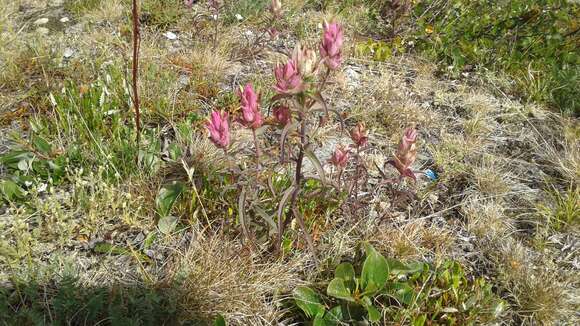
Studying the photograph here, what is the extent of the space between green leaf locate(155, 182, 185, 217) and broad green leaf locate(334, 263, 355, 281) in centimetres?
77

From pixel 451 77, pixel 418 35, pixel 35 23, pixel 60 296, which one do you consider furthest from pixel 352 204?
pixel 35 23

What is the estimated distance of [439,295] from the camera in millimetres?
1813

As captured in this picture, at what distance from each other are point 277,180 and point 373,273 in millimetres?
652

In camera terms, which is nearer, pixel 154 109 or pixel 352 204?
pixel 352 204

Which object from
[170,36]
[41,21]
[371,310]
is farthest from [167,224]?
[41,21]

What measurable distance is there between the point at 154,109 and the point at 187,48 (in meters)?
0.90

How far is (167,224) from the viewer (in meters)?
1.98

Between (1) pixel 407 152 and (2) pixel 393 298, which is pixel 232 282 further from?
(1) pixel 407 152

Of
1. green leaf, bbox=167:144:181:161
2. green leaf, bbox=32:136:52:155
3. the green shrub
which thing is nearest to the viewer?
green leaf, bbox=32:136:52:155

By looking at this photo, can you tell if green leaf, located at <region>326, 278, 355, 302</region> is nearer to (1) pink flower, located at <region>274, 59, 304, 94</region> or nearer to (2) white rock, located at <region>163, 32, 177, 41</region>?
(1) pink flower, located at <region>274, 59, 304, 94</region>

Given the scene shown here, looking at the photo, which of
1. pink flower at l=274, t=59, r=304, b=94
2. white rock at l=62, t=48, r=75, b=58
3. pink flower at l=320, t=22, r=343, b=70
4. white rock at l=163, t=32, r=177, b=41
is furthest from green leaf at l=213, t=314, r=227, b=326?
white rock at l=163, t=32, r=177, b=41

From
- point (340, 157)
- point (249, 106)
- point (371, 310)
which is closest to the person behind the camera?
point (249, 106)

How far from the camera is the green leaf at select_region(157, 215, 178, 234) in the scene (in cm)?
197

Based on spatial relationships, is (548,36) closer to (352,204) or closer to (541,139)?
(541,139)
